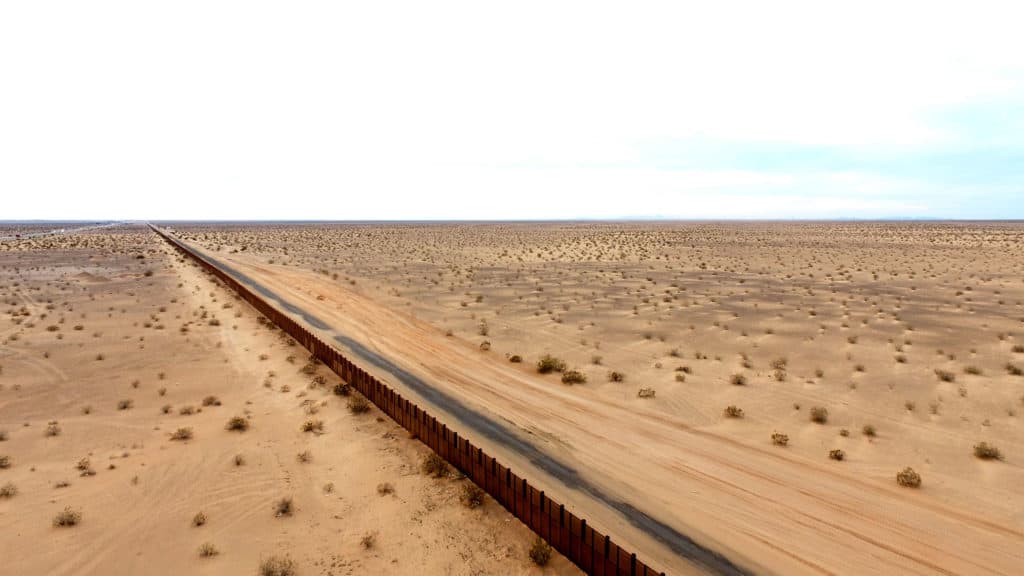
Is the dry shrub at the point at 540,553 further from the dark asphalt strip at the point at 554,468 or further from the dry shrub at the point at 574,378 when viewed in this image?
the dry shrub at the point at 574,378

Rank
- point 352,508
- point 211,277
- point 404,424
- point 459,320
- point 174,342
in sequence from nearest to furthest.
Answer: point 352,508 → point 404,424 → point 174,342 → point 459,320 → point 211,277

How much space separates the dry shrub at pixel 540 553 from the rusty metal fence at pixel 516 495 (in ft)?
0.67

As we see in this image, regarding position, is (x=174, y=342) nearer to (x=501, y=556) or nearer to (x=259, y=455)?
(x=259, y=455)

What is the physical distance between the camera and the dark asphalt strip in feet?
27.3

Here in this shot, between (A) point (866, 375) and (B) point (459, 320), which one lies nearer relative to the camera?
(A) point (866, 375)

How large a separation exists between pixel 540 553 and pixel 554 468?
2666 millimetres

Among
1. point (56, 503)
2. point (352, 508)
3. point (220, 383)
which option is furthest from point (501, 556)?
point (220, 383)

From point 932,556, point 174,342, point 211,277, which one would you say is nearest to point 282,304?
point 174,342

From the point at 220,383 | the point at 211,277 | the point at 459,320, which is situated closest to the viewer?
the point at 220,383

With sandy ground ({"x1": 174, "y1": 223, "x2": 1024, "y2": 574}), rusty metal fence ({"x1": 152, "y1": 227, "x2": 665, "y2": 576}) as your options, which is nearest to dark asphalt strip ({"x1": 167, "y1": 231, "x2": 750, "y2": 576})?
sandy ground ({"x1": 174, "y1": 223, "x2": 1024, "y2": 574})

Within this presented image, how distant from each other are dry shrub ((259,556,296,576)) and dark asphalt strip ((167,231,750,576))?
4.68 meters

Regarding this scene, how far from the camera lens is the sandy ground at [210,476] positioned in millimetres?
8602

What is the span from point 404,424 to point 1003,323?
2510 centimetres

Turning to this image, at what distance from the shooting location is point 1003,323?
23531 mm
